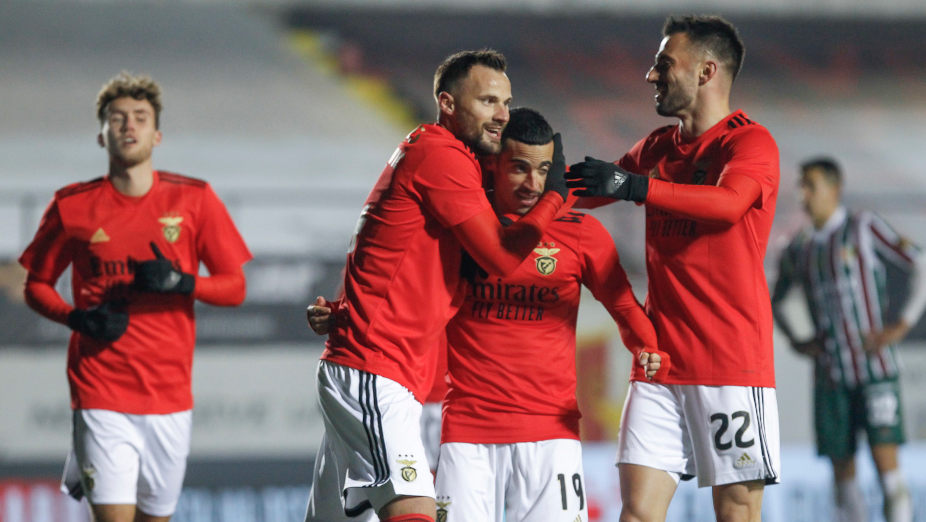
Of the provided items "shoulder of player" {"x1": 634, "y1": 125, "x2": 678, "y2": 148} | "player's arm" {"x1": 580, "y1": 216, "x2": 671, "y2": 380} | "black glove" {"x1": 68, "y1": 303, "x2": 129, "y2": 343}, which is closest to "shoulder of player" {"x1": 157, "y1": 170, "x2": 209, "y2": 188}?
"black glove" {"x1": 68, "y1": 303, "x2": 129, "y2": 343}

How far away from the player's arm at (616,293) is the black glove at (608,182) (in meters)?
0.41

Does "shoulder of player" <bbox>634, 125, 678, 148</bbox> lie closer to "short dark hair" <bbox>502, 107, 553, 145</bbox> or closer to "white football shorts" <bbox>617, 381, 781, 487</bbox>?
"short dark hair" <bbox>502, 107, 553, 145</bbox>

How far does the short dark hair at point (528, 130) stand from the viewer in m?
3.39

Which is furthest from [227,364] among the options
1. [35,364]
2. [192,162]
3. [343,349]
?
[343,349]

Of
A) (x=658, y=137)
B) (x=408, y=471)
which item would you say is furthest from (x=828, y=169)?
(x=408, y=471)

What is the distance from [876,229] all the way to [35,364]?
566cm

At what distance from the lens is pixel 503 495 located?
10.9 feet

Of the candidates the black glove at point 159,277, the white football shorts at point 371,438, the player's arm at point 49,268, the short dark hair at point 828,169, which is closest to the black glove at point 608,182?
the white football shorts at point 371,438

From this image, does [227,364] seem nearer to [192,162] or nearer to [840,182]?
[192,162]

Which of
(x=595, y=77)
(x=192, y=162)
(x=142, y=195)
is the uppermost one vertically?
(x=595, y=77)

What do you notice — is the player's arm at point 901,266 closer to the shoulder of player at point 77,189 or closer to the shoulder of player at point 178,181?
the shoulder of player at point 178,181

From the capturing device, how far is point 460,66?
3.16m

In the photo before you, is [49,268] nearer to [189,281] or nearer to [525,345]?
[189,281]

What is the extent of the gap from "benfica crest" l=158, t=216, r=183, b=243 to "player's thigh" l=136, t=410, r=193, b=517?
0.69m
